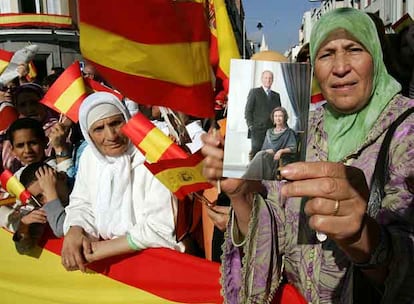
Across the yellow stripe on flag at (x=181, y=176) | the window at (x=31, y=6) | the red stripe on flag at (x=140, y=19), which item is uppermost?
the window at (x=31, y=6)

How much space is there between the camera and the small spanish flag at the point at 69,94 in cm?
289

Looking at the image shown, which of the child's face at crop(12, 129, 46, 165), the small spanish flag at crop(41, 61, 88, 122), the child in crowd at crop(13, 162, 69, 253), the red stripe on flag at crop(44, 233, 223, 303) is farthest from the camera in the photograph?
the child's face at crop(12, 129, 46, 165)

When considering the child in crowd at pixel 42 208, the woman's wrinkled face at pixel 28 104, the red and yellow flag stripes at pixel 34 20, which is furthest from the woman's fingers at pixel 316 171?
the red and yellow flag stripes at pixel 34 20

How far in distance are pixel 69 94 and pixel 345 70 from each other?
2.11 metres

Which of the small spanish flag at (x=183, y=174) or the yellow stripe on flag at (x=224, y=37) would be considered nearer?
the small spanish flag at (x=183, y=174)

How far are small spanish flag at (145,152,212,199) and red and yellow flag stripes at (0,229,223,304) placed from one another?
1.62ft

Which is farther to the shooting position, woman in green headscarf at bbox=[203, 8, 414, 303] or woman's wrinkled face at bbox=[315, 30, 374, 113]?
woman's wrinkled face at bbox=[315, 30, 374, 113]

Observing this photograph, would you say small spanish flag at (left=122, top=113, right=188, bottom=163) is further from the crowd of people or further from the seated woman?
the seated woman

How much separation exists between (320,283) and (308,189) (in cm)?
49

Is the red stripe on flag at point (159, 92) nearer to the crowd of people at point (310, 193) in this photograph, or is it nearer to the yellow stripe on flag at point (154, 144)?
the crowd of people at point (310, 193)

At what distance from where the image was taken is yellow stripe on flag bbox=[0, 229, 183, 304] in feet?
7.13

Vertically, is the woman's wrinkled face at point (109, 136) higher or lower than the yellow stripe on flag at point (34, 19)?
lower

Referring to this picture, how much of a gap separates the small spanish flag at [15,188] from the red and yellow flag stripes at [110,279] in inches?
9.4

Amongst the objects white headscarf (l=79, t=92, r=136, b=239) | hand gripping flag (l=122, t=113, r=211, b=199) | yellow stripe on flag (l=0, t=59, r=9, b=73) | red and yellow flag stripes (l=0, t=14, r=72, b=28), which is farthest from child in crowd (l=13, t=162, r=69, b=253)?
red and yellow flag stripes (l=0, t=14, r=72, b=28)
